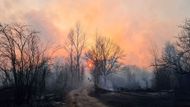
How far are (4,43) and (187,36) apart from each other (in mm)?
21661

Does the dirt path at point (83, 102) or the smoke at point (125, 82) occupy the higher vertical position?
the smoke at point (125, 82)

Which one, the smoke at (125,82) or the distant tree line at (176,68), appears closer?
the distant tree line at (176,68)

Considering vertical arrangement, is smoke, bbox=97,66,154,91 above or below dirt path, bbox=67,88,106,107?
above

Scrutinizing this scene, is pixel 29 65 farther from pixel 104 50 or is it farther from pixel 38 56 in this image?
pixel 104 50

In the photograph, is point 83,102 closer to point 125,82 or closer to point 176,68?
point 176,68

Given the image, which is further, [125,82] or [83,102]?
[125,82]

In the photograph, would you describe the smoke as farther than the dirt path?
Yes

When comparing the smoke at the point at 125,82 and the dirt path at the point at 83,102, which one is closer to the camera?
the dirt path at the point at 83,102

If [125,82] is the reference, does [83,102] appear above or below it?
below

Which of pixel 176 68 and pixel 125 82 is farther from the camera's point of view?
pixel 125 82

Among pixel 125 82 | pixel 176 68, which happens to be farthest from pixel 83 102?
pixel 125 82

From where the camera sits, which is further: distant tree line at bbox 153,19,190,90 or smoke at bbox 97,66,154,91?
smoke at bbox 97,66,154,91

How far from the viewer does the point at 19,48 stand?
1252 inches

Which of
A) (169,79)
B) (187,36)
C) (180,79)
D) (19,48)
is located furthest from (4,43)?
(169,79)
